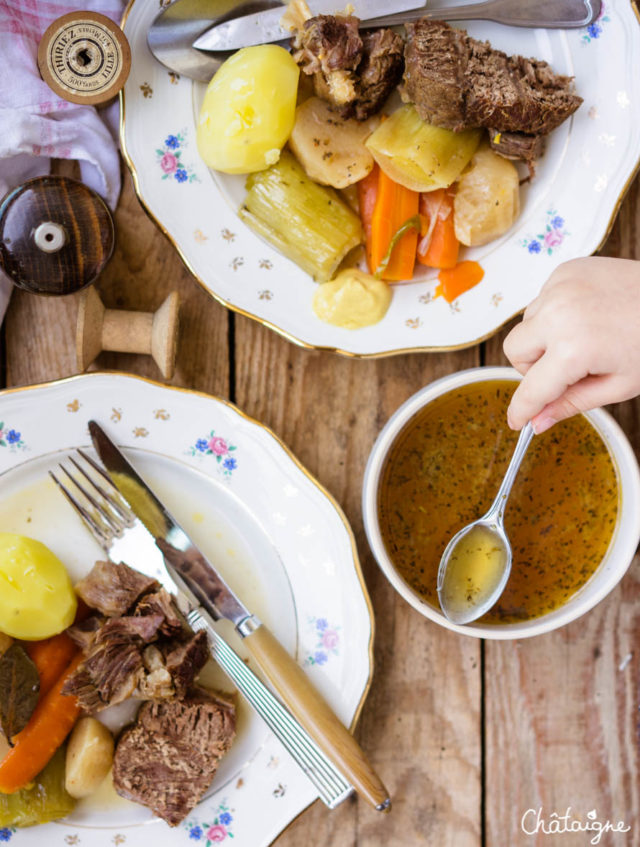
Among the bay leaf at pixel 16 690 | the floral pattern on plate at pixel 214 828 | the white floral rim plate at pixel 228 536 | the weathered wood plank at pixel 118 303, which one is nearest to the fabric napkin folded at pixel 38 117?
the weathered wood plank at pixel 118 303

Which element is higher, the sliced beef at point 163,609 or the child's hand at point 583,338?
the child's hand at point 583,338

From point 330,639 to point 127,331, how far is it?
2.25ft

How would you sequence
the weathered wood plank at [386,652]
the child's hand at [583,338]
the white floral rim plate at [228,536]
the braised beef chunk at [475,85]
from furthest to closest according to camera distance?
1. the weathered wood plank at [386,652]
2. the white floral rim plate at [228,536]
3. the braised beef chunk at [475,85]
4. the child's hand at [583,338]

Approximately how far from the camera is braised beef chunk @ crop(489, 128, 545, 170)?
128cm

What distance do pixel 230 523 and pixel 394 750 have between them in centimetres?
57

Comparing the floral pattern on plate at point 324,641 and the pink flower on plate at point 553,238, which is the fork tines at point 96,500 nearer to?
the floral pattern on plate at point 324,641

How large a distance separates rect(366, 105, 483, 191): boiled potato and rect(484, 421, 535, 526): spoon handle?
18.4 inches

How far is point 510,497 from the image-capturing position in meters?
1.35

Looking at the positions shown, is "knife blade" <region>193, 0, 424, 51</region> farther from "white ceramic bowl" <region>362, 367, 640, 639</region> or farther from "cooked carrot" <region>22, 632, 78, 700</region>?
"cooked carrot" <region>22, 632, 78, 700</region>

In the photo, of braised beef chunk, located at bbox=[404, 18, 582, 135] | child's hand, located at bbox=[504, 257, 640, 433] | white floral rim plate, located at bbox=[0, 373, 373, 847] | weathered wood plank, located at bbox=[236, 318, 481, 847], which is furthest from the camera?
weathered wood plank, located at bbox=[236, 318, 481, 847]

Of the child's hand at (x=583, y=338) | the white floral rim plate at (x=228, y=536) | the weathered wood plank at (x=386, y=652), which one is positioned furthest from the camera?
the weathered wood plank at (x=386, y=652)

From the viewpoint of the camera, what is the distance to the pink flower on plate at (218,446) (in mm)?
1339

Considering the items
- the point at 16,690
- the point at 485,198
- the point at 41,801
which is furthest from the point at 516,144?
the point at 41,801

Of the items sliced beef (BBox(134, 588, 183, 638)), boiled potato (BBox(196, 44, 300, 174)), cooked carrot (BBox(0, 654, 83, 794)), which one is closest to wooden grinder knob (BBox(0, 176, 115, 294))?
Answer: boiled potato (BBox(196, 44, 300, 174))
